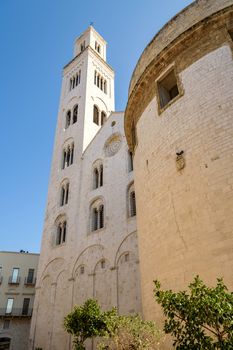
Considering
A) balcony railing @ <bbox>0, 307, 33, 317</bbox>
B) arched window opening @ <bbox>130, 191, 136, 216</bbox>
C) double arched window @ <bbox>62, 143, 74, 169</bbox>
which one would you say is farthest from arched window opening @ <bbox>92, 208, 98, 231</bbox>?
balcony railing @ <bbox>0, 307, 33, 317</bbox>

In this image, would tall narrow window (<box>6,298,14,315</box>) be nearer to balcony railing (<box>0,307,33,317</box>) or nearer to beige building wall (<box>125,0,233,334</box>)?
balcony railing (<box>0,307,33,317</box>)

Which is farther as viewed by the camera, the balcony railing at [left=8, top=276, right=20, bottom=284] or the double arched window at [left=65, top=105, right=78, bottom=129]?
the double arched window at [left=65, top=105, right=78, bottom=129]

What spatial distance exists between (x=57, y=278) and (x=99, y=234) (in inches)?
173

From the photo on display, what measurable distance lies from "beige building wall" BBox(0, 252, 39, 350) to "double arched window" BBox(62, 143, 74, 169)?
10.3 meters

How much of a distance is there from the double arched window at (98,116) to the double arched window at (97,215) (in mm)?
9625

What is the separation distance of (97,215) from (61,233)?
3694 millimetres

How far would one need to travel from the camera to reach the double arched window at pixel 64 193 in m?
22.1

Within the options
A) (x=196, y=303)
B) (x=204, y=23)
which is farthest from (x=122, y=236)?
(x=196, y=303)

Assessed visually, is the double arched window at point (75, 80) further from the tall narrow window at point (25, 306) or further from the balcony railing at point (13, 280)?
the tall narrow window at point (25, 306)

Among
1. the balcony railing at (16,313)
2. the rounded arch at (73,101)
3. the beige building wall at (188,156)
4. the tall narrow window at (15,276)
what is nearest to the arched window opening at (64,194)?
the rounded arch at (73,101)

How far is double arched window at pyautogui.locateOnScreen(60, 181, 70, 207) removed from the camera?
22.1 m

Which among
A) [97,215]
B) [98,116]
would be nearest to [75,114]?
[98,116]

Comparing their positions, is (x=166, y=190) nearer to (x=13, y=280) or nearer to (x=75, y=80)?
(x=13, y=280)

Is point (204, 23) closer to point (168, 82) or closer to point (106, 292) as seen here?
point (168, 82)
